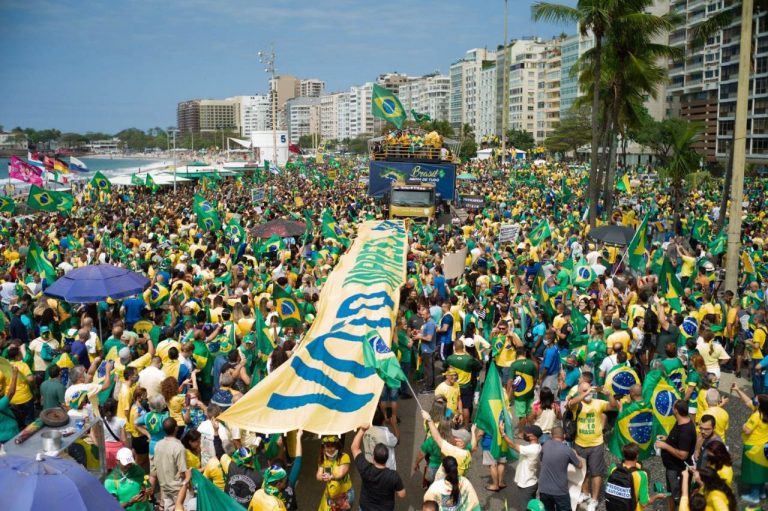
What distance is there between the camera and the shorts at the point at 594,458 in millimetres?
7648

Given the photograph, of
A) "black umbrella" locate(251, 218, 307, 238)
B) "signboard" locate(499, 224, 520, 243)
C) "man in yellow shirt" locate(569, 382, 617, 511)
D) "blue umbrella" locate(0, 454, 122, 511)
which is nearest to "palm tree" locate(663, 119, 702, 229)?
"signboard" locate(499, 224, 520, 243)

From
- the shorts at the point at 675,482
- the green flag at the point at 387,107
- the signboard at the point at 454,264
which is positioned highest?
the green flag at the point at 387,107

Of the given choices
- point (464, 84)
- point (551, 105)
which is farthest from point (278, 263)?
point (464, 84)

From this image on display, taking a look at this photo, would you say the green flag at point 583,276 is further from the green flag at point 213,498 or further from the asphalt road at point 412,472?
the green flag at point 213,498

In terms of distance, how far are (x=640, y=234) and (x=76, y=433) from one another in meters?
11.7

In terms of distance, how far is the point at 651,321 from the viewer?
466 inches

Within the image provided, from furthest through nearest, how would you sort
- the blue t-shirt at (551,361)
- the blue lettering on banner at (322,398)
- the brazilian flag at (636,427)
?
1. the blue t-shirt at (551,361)
2. the brazilian flag at (636,427)
3. the blue lettering on banner at (322,398)

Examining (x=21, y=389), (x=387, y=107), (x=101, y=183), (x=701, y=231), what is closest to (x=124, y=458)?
(x=21, y=389)

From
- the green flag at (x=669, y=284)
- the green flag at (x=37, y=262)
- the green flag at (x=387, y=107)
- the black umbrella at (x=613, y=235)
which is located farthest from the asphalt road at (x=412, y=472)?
the green flag at (x=387, y=107)

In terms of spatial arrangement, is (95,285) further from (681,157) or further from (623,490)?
(681,157)

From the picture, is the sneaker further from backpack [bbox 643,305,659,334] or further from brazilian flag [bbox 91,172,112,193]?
brazilian flag [bbox 91,172,112,193]

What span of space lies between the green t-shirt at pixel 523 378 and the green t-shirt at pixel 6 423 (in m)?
5.78

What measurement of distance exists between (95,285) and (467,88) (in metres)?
169

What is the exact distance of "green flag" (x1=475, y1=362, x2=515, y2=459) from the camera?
7508 mm
